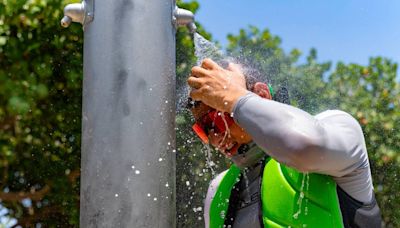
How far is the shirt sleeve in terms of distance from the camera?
1936 mm

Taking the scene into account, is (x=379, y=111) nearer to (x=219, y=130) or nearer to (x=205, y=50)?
(x=205, y=50)

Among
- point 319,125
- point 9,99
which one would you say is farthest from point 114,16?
point 9,99

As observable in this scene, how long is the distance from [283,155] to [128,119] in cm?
48

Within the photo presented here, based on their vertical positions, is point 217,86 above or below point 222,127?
above

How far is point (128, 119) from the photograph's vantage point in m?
2.04

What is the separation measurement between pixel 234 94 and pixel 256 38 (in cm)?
556

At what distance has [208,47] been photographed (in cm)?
301

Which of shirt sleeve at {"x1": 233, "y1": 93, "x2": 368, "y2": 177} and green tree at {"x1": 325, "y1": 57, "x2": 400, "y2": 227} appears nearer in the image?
shirt sleeve at {"x1": 233, "y1": 93, "x2": 368, "y2": 177}

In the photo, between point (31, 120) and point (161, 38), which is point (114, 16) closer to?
point (161, 38)

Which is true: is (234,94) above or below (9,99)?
above

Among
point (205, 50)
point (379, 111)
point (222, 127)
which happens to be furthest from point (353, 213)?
point (379, 111)

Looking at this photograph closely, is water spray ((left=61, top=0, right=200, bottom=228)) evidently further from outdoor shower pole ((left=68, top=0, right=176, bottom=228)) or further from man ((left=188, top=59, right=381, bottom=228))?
man ((left=188, top=59, right=381, bottom=228))

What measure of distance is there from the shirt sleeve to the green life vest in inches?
3.1

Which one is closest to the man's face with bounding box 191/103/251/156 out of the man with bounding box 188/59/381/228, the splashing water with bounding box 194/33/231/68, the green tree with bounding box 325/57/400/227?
the man with bounding box 188/59/381/228
